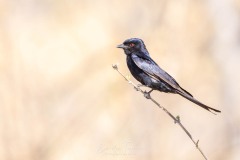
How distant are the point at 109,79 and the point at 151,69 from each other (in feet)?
20.6

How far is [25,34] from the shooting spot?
46.6 ft

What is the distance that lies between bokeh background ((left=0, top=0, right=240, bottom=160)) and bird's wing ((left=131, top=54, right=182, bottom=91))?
2.96m

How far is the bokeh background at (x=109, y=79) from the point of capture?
34.4 ft

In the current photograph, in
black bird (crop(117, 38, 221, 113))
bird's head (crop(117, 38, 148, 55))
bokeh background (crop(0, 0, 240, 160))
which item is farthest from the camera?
bokeh background (crop(0, 0, 240, 160))

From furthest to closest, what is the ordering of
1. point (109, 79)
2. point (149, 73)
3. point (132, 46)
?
point (109, 79), point (132, 46), point (149, 73)

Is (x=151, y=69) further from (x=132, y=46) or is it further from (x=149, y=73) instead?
(x=132, y=46)

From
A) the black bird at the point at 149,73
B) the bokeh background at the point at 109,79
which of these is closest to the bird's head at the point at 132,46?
the black bird at the point at 149,73

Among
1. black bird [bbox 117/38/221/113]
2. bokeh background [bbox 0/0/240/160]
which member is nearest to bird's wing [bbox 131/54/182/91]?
black bird [bbox 117/38/221/113]

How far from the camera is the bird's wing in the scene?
241 inches

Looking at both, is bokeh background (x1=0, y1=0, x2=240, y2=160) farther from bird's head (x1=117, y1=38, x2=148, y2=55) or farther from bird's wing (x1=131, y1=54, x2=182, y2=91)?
bird's wing (x1=131, y1=54, x2=182, y2=91)

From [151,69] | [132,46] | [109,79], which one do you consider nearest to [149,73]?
[151,69]

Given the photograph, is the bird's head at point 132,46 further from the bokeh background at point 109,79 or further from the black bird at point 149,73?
the bokeh background at point 109,79

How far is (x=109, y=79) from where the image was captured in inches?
492

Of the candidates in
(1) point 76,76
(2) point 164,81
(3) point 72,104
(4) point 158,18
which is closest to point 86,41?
(1) point 76,76
